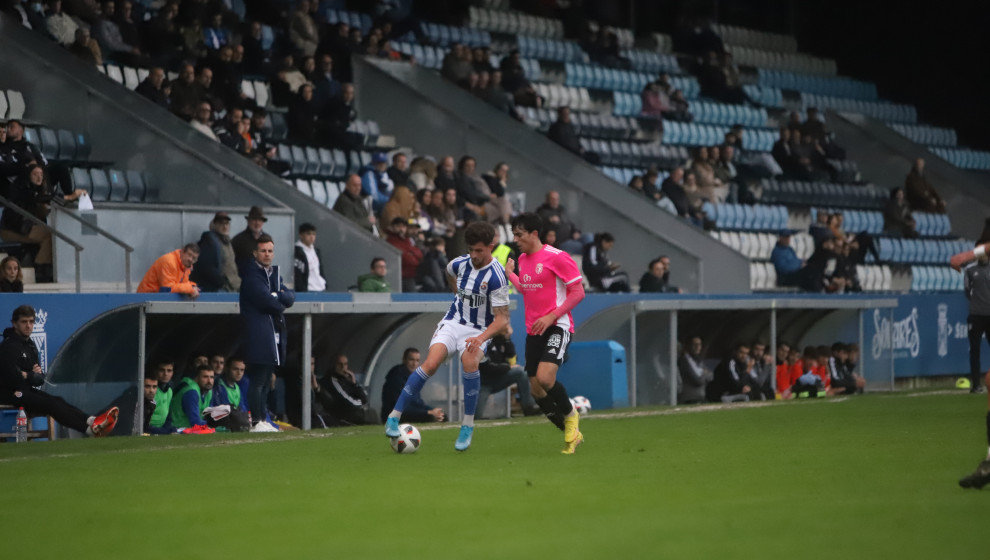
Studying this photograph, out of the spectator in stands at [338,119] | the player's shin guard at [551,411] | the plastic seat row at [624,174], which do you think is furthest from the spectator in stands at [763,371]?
the player's shin guard at [551,411]

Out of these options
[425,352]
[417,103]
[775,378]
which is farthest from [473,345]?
[417,103]

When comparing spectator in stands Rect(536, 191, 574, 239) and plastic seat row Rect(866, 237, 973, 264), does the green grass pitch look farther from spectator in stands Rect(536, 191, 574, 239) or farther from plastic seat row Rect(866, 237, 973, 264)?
plastic seat row Rect(866, 237, 973, 264)

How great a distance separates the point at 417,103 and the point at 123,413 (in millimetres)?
11858

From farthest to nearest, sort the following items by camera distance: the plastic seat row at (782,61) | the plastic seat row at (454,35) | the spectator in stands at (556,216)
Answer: the plastic seat row at (782,61) < the plastic seat row at (454,35) < the spectator in stands at (556,216)

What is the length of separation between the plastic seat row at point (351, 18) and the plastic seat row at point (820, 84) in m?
11.7

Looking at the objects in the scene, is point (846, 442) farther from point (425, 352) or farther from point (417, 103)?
point (417, 103)

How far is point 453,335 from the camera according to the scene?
11695 mm

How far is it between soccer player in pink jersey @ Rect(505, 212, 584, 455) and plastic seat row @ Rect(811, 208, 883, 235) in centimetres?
1999

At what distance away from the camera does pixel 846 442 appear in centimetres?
1231

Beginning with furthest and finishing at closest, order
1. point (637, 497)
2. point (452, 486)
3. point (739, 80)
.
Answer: point (739, 80) < point (452, 486) < point (637, 497)

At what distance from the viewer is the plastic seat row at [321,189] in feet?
72.1

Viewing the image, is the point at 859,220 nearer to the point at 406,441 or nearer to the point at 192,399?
the point at 192,399

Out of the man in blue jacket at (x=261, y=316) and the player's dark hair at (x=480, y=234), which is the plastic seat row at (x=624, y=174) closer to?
the man in blue jacket at (x=261, y=316)

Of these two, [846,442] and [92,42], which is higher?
[92,42]
